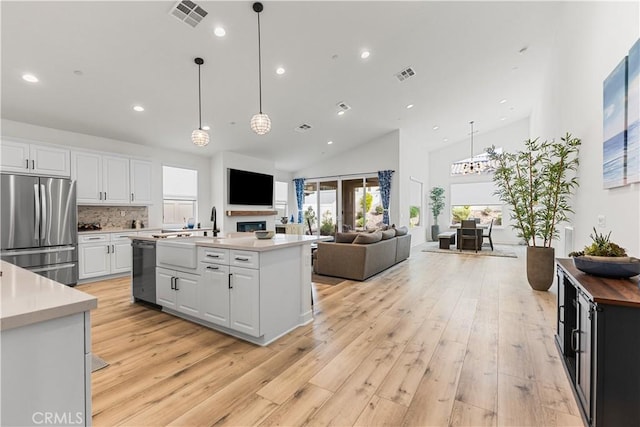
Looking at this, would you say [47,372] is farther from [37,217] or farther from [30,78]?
[37,217]

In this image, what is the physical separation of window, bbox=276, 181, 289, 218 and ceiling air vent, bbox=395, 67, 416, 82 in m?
5.74

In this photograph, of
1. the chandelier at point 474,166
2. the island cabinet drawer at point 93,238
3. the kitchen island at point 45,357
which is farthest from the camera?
the chandelier at point 474,166

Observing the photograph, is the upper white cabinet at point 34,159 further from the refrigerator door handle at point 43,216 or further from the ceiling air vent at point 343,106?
the ceiling air vent at point 343,106

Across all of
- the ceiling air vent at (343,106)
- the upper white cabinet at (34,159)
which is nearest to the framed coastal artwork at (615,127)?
the ceiling air vent at (343,106)

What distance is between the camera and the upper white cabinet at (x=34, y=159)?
13.6ft

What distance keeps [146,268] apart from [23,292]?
2.71 m

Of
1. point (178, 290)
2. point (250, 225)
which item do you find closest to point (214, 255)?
point (178, 290)

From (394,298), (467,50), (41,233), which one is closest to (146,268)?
(41,233)

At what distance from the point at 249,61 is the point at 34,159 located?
11.9 ft

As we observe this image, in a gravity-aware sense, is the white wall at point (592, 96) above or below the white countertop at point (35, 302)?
above

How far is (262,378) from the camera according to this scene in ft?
6.93

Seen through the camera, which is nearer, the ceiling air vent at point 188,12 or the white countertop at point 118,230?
the ceiling air vent at point 188,12

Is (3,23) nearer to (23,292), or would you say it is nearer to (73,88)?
Result: (73,88)

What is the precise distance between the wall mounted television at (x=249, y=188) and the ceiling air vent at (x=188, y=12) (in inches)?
171
